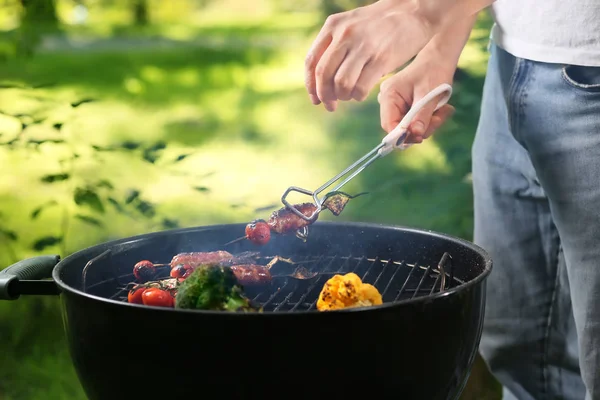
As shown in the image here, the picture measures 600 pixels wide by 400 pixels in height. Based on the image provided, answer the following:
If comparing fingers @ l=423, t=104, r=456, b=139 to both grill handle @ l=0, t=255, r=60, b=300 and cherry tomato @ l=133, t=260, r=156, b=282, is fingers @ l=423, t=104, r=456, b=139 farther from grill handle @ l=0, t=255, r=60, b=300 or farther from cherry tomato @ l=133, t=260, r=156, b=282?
grill handle @ l=0, t=255, r=60, b=300

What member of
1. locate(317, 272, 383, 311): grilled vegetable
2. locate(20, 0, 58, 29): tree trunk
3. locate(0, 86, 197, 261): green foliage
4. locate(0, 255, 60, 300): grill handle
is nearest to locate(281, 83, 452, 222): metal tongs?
locate(317, 272, 383, 311): grilled vegetable

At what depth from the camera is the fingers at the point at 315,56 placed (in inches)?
53.5

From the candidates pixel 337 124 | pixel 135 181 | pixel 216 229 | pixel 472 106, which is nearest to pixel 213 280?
pixel 216 229

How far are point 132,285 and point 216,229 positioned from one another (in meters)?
0.25

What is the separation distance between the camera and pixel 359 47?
1.30m

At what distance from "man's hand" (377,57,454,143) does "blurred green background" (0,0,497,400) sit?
114 cm

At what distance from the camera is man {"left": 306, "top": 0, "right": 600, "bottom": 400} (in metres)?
1.35

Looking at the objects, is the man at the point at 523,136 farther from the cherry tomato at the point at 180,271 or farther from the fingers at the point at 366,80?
the cherry tomato at the point at 180,271

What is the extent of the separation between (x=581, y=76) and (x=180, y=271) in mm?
995

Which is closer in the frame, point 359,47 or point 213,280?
point 213,280

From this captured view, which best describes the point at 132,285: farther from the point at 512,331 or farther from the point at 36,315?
the point at 36,315

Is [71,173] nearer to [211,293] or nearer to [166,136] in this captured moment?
[166,136]

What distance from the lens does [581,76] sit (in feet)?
5.08

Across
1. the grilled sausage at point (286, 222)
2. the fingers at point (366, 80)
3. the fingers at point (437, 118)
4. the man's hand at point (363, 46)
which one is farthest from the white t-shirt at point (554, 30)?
the grilled sausage at point (286, 222)
